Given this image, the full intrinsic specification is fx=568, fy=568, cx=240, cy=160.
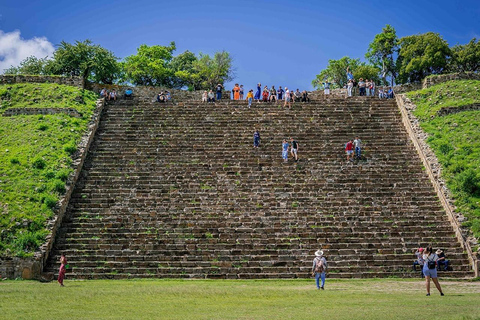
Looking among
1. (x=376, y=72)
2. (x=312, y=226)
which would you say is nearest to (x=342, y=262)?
(x=312, y=226)

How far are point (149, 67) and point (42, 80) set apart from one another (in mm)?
26221

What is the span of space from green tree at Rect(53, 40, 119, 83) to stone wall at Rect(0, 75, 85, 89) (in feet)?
19.2

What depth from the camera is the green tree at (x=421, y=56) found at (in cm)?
5219

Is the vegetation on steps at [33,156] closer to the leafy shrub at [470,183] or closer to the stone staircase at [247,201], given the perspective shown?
the stone staircase at [247,201]

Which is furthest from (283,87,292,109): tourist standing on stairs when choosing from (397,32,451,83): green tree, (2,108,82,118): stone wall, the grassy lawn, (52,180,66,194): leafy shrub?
(397,32,451,83): green tree

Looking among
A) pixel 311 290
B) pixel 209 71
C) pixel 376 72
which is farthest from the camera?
pixel 209 71

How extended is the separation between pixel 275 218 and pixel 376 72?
4102cm

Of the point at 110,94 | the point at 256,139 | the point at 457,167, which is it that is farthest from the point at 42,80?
the point at 457,167

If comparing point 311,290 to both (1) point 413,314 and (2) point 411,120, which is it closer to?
(1) point 413,314

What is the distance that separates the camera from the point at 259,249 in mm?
21422

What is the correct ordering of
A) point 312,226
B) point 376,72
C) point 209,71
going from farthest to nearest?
point 209,71
point 376,72
point 312,226

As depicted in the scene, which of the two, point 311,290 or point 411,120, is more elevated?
point 411,120

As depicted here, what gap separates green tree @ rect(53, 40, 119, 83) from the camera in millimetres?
40844

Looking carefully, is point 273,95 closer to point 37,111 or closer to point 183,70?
point 37,111
